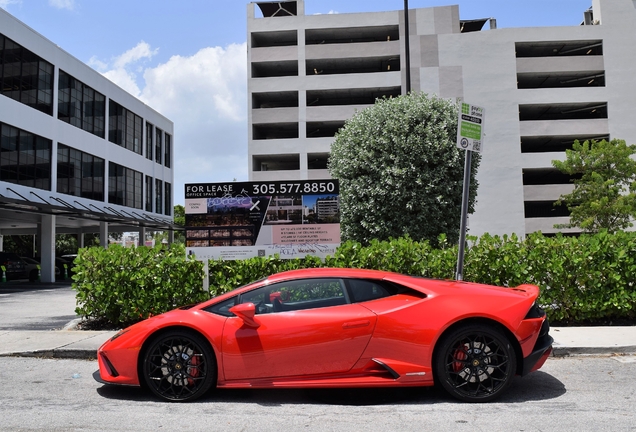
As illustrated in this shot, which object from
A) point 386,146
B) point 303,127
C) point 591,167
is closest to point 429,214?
point 386,146

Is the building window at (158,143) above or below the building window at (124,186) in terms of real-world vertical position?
above

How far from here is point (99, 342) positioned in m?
8.02

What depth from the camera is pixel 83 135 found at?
3253 centimetres

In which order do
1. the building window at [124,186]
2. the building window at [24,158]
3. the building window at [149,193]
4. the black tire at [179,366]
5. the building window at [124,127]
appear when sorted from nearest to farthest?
the black tire at [179,366]
the building window at [24,158]
the building window at [124,186]
the building window at [124,127]
the building window at [149,193]

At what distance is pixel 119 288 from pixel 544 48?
43.5m

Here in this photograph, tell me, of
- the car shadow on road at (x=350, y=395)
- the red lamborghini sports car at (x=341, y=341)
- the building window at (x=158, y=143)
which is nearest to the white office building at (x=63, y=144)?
the building window at (x=158, y=143)

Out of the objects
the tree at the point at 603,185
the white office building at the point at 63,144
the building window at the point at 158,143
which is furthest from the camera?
the building window at the point at 158,143

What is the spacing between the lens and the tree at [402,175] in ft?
46.1

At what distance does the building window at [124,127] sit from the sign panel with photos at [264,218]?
2998 centimetres

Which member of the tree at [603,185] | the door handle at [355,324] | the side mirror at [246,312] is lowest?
the door handle at [355,324]

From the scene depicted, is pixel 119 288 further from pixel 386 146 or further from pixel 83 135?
pixel 83 135

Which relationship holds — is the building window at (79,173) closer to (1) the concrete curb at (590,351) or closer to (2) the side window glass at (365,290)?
(2) the side window glass at (365,290)

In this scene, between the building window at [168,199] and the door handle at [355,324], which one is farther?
the building window at [168,199]

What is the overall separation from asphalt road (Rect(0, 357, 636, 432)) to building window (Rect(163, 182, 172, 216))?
43.2m
